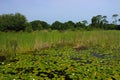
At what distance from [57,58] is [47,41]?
9.77 ft

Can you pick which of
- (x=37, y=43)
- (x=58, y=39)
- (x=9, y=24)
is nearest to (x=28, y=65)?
(x=37, y=43)

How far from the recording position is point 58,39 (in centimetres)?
1117

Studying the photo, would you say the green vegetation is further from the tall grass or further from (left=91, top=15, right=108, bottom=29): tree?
(left=91, top=15, right=108, bottom=29): tree

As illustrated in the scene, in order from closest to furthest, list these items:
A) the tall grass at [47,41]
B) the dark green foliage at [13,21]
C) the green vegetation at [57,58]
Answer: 1. the green vegetation at [57,58]
2. the tall grass at [47,41]
3. the dark green foliage at [13,21]

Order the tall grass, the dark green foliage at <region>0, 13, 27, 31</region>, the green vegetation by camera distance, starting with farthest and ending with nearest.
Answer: the dark green foliage at <region>0, 13, 27, 31</region>, the tall grass, the green vegetation

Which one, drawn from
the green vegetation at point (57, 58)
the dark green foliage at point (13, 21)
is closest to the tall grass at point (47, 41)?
the green vegetation at point (57, 58)

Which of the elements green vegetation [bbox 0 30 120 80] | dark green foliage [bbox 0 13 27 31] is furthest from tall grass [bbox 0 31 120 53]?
dark green foliage [bbox 0 13 27 31]

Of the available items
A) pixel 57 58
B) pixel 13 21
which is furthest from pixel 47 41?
→ pixel 13 21

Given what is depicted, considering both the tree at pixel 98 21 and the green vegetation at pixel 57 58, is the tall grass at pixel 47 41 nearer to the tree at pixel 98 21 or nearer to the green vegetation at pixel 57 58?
the green vegetation at pixel 57 58

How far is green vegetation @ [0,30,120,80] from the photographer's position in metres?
5.55

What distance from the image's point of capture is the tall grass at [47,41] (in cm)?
861

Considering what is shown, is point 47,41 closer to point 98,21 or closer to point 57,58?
point 57,58

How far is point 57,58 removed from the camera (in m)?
7.65

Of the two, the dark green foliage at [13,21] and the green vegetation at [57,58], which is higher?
the dark green foliage at [13,21]
